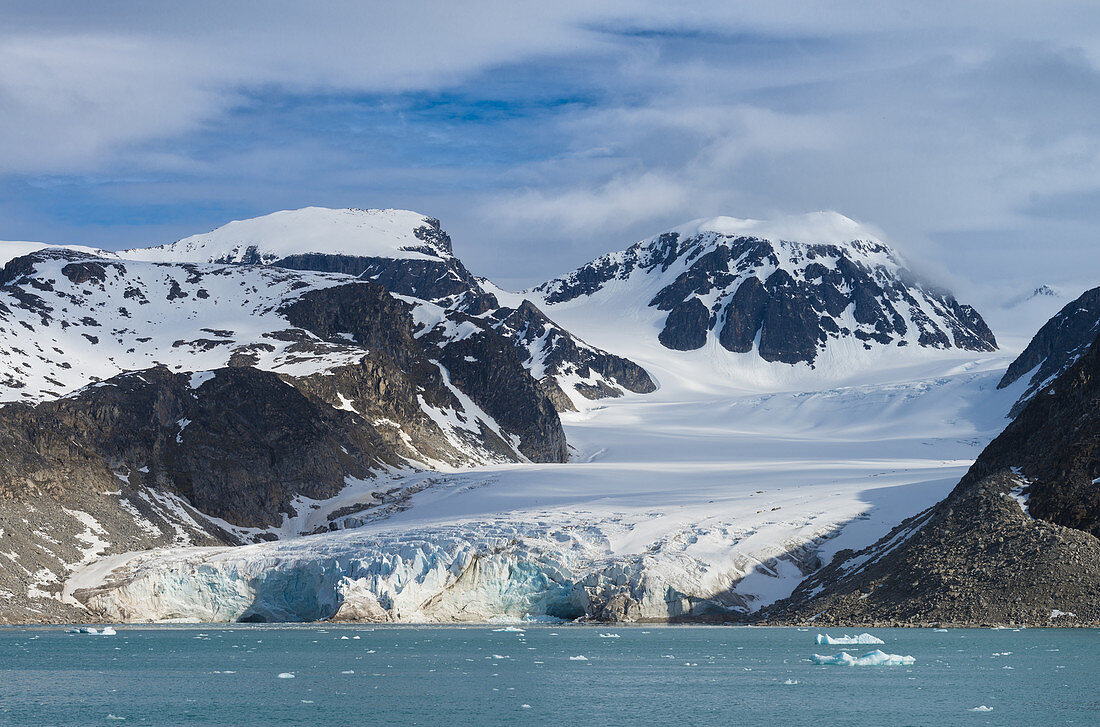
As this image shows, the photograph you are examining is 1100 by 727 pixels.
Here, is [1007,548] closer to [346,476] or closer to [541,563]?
[541,563]

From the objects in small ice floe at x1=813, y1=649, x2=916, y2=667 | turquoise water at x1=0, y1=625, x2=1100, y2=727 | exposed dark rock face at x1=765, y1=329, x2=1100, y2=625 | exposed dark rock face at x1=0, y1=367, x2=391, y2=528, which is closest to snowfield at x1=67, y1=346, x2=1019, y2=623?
exposed dark rock face at x1=765, y1=329, x2=1100, y2=625

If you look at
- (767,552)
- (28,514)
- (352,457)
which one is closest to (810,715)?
(767,552)

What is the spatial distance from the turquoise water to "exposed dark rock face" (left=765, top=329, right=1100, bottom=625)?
7.64 feet

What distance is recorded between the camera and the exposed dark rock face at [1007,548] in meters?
68.9

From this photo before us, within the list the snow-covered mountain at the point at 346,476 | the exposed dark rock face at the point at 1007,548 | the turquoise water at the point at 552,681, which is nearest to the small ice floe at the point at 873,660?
the turquoise water at the point at 552,681

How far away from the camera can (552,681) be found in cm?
5144

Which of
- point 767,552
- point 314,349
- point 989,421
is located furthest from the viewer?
point 989,421

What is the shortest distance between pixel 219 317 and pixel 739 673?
131 metres

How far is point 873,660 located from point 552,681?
14.3 metres

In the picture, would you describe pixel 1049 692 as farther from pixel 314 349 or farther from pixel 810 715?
pixel 314 349

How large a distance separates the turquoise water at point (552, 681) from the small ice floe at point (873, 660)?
534mm

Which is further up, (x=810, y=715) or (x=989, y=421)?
(x=989, y=421)

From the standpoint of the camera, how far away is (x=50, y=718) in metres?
42.3

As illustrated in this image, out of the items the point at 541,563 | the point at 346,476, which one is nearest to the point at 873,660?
the point at 541,563
